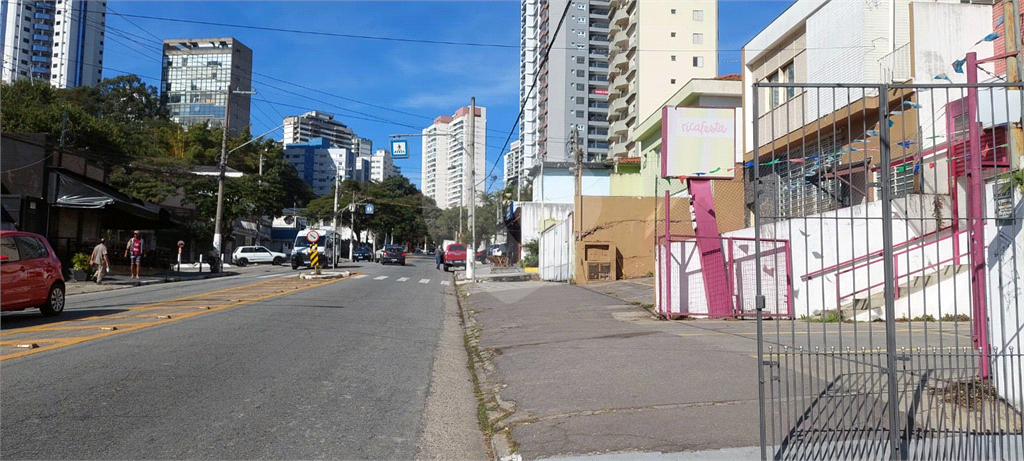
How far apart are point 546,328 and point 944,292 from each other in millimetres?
6514

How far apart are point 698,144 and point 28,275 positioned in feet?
37.8

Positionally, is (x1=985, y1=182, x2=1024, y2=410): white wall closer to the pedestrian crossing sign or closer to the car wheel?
the car wheel

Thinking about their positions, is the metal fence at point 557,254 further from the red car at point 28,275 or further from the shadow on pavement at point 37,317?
the red car at point 28,275

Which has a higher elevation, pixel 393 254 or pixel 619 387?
pixel 393 254

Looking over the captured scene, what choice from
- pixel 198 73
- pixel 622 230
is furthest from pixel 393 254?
pixel 198 73

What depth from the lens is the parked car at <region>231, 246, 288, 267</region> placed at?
4956cm

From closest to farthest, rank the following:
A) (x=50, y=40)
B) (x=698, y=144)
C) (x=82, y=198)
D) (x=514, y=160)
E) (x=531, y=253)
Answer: (x=698, y=144)
(x=82, y=198)
(x=531, y=253)
(x=50, y=40)
(x=514, y=160)

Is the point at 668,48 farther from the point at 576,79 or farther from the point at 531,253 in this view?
the point at 576,79

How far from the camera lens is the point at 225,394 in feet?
22.5

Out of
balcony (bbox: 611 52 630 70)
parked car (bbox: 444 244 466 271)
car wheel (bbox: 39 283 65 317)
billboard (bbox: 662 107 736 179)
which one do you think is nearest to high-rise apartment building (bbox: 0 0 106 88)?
balcony (bbox: 611 52 630 70)

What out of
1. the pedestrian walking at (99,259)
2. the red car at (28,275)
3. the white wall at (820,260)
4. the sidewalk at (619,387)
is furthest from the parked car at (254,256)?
the white wall at (820,260)

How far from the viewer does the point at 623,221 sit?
2858 centimetres

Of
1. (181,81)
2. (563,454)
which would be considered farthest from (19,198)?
(181,81)

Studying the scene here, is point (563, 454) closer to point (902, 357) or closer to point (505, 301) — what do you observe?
point (902, 357)
